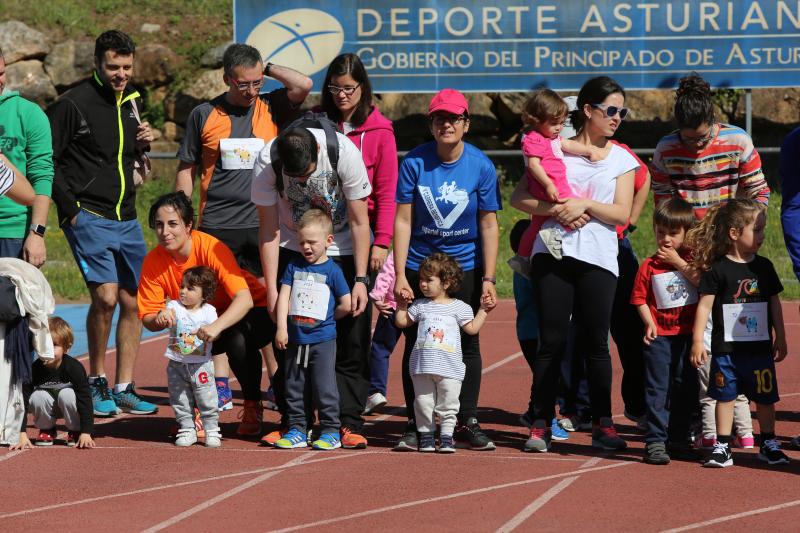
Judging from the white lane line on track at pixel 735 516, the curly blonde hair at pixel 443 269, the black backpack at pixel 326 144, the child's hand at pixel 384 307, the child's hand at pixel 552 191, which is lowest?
the white lane line on track at pixel 735 516

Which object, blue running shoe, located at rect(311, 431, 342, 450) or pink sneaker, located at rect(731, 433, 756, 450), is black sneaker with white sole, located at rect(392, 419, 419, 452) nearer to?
blue running shoe, located at rect(311, 431, 342, 450)

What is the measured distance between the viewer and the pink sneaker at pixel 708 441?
710cm

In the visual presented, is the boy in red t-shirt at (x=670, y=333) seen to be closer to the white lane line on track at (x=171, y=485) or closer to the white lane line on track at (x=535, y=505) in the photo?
the white lane line on track at (x=535, y=505)

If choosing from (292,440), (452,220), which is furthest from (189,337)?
(452,220)

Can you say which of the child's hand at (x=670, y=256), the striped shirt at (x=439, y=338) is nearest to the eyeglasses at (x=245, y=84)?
the striped shirt at (x=439, y=338)

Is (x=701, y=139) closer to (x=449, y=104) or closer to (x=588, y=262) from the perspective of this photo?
(x=588, y=262)

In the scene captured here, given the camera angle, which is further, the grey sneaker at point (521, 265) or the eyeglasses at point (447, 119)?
the grey sneaker at point (521, 265)

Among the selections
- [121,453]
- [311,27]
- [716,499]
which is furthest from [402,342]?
[311,27]

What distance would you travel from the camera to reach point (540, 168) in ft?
23.0

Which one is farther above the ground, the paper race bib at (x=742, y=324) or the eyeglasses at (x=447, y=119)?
the eyeglasses at (x=447, y=119)

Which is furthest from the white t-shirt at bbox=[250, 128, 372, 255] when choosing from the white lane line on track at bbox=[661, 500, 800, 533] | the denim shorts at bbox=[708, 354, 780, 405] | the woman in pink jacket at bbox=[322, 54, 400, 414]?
the white lane line on track at bbox=[661, 500, 800, 533]

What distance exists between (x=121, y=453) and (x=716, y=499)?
318cm

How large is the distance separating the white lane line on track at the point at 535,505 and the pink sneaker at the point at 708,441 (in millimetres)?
1001

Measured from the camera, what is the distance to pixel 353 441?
→ 7.30 m
